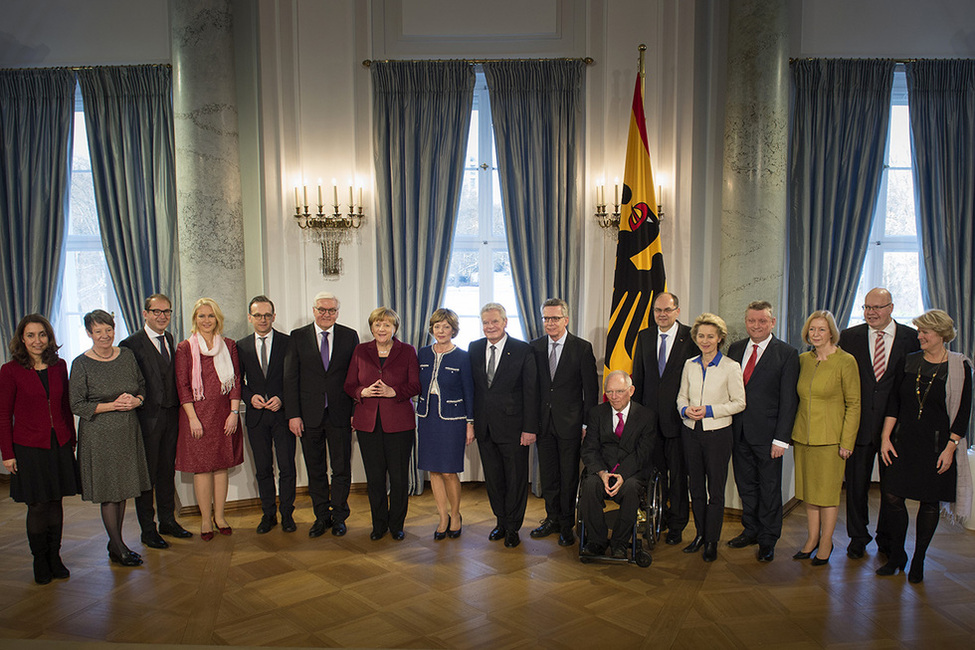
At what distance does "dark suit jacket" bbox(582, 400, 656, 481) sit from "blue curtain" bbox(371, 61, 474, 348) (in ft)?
6.62

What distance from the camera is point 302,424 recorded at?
472 cm

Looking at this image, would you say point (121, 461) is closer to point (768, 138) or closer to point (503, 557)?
point (503, 557)

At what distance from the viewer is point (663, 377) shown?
449cm

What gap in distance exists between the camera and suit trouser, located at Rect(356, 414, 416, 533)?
453 cm

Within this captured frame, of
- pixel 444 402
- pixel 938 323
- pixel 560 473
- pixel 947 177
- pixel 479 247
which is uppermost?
pixel 947 177

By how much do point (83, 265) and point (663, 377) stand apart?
206 inches

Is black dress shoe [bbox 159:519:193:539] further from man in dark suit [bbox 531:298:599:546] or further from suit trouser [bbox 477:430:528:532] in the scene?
man in dark suit [bbox 531:298:599:546]

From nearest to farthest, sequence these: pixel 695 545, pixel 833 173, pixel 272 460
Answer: pixel 695 545 < pixel 272 460 < pixel 833 173

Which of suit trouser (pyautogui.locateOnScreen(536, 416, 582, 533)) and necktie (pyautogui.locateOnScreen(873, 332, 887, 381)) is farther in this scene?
suit trouser (pyautogui.locateOnScreen(536, 416, 582, 533))

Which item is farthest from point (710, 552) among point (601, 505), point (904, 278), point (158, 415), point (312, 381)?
point (158, 415)

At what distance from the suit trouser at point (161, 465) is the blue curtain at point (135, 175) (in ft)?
4.87

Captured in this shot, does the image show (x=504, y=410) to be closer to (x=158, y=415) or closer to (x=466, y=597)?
(x=466, y=597)

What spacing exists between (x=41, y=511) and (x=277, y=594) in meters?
1.46

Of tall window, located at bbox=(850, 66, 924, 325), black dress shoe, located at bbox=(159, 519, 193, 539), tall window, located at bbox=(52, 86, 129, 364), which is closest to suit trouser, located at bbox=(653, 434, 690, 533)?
tall window, located at bbox=(850, 66, 924, 325)
